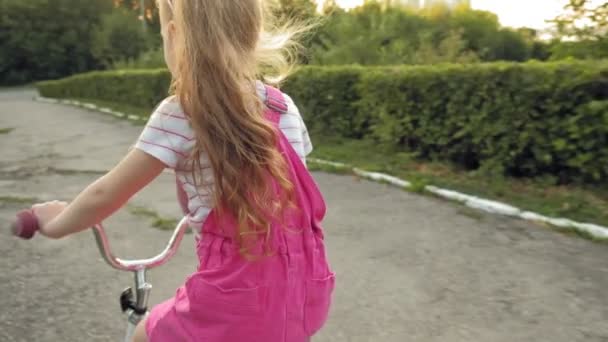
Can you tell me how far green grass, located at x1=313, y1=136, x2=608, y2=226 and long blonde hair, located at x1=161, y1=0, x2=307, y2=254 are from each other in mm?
4197

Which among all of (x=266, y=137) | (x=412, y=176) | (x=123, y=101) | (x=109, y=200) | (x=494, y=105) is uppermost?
(x=266, y=137)

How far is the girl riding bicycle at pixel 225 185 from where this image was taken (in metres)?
1.35

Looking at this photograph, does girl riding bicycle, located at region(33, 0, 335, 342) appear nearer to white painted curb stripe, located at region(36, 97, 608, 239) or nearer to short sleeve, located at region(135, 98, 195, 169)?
short sleeve, located at region(135, 98, 195, 169)

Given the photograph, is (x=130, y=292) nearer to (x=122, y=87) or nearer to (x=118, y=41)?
(x=122, y=87)

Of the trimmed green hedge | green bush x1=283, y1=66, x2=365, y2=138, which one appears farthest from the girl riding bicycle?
Result: green bush x1=283, y1=66, x2=365, y2=138

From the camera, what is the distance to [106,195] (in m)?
1.39

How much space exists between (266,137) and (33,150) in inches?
385

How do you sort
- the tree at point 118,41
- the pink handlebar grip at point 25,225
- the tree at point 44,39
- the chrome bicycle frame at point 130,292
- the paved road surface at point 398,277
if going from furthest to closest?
1. the tree at point 44,39
2. the tree at point 118,41
3. the paved road surface at point 398,277
4. the chrome bicycle frame at point 130,292
5. the pink handlebar grip at point 25,225

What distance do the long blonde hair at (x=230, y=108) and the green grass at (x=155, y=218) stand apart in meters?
4.13

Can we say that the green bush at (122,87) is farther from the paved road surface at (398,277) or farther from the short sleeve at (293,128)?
the short sleeve at (293,128)

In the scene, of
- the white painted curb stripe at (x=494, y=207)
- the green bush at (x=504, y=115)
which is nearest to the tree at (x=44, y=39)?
the green bush at (x=504, y=115)

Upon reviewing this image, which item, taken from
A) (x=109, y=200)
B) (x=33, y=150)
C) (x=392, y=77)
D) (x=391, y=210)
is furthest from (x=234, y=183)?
(x=33, y=150)

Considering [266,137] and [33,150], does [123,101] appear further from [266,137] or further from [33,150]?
[266,137]

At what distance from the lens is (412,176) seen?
6.81 meters
